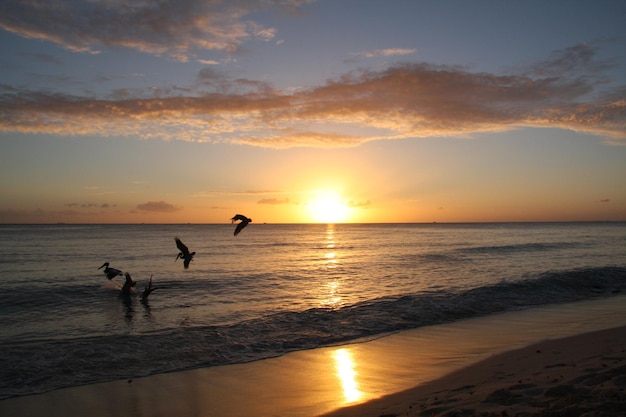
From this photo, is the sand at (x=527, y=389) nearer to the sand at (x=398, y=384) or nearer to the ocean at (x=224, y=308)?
the sand at (x=398, y=384)

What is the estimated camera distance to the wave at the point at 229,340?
952 centimetres

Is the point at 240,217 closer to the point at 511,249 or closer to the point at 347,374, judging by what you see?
the point at 347,374

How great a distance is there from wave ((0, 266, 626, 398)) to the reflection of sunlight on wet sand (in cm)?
122

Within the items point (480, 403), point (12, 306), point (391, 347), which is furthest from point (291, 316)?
point (12, 306)

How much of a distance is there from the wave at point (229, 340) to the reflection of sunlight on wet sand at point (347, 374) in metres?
1.22

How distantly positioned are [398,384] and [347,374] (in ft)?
4.01

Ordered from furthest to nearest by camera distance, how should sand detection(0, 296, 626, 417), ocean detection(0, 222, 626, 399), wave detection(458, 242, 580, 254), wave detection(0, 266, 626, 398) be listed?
wave detection(458, 242, 580, 254) < ocean detection(0, 222, 626, 399) < wave detection(0, 266, 626, 398) < sand detection(0, 296, 626, 417)

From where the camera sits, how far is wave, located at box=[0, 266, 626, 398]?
9.52 metres

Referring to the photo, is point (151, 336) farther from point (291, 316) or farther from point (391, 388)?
point (391, 388)

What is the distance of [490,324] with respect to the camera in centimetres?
1338

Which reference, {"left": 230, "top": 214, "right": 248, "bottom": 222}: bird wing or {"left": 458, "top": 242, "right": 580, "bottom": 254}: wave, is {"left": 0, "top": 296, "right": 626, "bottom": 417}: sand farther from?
{"left": 458, "top": 242, "right": 580, "bottom": 254}: wave

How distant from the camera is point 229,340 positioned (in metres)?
11.9

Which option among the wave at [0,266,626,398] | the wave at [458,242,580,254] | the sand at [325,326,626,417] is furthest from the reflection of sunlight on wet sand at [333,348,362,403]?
the wave at [458,242,580,254]

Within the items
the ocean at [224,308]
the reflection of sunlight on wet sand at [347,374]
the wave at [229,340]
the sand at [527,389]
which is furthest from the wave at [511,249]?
the reflection of sunlight on wet sand at [347,374]
